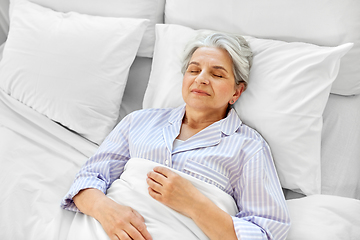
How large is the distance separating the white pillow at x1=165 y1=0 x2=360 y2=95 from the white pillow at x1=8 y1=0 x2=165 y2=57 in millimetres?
251

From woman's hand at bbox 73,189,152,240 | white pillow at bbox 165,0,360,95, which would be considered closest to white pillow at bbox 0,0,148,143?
white pillow at bbox 165,0,360,95

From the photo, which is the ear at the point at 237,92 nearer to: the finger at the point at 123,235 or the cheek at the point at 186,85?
the cheek at the point at 186,85

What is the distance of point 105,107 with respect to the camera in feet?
5.27

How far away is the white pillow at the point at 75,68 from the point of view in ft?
5.19

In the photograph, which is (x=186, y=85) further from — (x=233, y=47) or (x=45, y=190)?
(x=45, y=190)

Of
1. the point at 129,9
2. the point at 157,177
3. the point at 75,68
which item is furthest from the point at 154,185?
the point at 129,9

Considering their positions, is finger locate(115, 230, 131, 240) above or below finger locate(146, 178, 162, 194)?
below

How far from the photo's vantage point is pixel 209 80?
4.19ft

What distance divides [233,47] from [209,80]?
0.54 ft

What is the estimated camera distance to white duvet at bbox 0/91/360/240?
1128mm

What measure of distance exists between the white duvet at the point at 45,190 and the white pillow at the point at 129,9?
1.80ft

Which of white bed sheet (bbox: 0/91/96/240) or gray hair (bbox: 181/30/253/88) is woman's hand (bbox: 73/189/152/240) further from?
gray hair (bbox: 181/30/253/88)

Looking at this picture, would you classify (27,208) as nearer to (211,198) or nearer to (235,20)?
(211,198)

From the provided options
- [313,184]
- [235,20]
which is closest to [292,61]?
[235,20]
